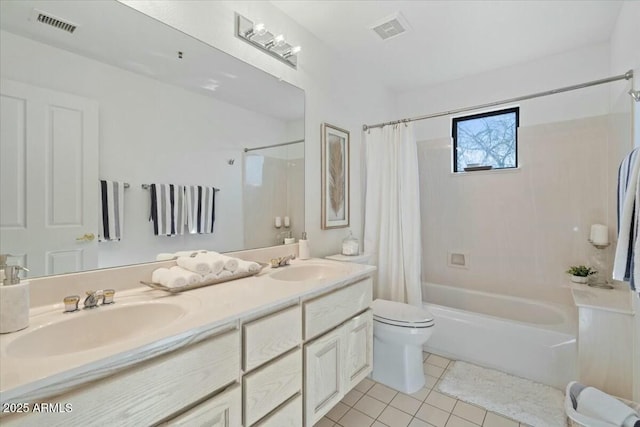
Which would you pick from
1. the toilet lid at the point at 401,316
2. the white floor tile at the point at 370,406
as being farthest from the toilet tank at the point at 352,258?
the white floor tile at the point at 370,406

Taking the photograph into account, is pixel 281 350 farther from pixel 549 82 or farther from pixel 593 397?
pixel 549 82

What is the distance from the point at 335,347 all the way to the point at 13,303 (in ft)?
3.95

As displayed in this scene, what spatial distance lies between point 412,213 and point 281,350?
1663 millimetres

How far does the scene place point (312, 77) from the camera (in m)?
2.10

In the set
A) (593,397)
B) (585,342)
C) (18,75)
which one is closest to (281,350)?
(18,75)

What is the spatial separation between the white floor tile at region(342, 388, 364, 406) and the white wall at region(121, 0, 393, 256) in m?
0.96

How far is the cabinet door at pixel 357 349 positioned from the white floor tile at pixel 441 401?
18.4 inches

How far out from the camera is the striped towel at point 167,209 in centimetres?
128

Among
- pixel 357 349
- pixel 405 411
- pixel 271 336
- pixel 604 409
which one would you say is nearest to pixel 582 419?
pixel 604 409

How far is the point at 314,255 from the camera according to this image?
215 centimetres

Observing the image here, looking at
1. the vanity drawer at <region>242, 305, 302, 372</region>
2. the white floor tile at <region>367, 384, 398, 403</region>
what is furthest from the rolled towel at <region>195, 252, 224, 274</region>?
the white floor tile at <region>367, 384, 398, 403</region>

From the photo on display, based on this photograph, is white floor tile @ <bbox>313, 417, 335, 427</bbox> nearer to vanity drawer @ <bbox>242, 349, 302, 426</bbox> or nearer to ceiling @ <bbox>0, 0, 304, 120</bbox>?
vanity drawer @ <bbox>242, 349, 302, 426</bbox>

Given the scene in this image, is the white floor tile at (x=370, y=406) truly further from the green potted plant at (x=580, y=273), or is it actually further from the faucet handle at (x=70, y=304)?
the green potted plant at (x=580, y=273)

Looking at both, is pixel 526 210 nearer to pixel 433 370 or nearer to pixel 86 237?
pixel 433 370
